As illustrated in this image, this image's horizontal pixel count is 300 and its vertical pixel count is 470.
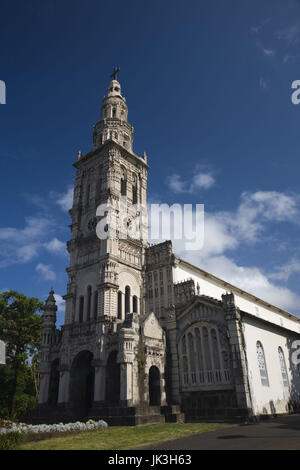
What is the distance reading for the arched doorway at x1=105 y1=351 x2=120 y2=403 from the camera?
33406 millimetres

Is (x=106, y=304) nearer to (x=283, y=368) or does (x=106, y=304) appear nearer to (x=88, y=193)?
(x=88, y=193)

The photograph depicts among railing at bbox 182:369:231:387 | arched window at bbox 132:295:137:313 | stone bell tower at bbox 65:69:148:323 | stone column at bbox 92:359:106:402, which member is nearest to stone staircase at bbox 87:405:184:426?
stone column at bbox 92:359:106:402

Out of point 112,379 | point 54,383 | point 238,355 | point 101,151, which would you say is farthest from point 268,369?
point 101,151

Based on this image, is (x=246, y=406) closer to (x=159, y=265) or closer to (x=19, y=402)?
(x=159, y=265)

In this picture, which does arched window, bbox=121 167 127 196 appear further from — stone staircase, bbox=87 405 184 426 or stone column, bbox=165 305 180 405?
stone staircase, bbox=87 405 184 426

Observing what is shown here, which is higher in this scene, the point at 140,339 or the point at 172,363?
the point at 140,339

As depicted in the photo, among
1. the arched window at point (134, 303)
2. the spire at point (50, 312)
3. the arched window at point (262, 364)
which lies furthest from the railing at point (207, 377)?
the spire at point (50, 312)

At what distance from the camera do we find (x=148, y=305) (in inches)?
1609

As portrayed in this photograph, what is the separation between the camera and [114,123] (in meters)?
51.8

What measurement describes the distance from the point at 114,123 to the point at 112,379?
1409 inches

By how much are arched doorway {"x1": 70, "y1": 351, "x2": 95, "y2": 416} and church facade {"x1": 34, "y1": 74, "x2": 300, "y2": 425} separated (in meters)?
0.10

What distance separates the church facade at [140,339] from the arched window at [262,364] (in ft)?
0.35

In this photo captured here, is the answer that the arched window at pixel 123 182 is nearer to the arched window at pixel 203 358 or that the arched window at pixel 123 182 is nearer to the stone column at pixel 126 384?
the arched window at pixel 203 358
